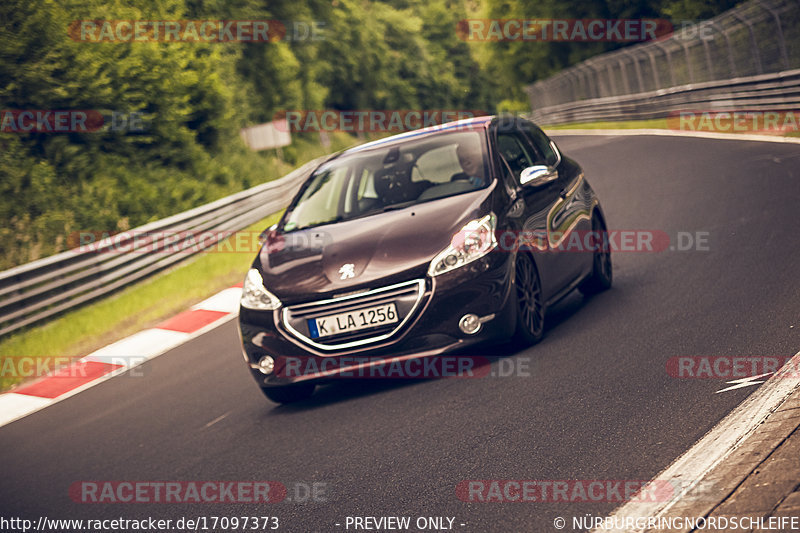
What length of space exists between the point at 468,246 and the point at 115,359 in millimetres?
5797

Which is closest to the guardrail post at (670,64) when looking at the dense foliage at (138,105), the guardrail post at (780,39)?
the guardrail post at (780,39)

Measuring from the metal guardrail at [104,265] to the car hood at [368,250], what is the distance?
7.00m

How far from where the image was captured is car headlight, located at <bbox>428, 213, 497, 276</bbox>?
6.35 m

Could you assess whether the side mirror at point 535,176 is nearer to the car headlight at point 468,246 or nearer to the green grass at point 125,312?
the car headlight at point 468,246

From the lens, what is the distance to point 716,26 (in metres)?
26.0

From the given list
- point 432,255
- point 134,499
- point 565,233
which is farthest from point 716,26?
point 134,499

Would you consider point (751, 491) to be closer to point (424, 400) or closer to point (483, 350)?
point (424, 400)

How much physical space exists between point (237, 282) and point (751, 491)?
11.7 metres

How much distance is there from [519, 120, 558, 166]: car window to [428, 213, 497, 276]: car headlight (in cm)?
170
